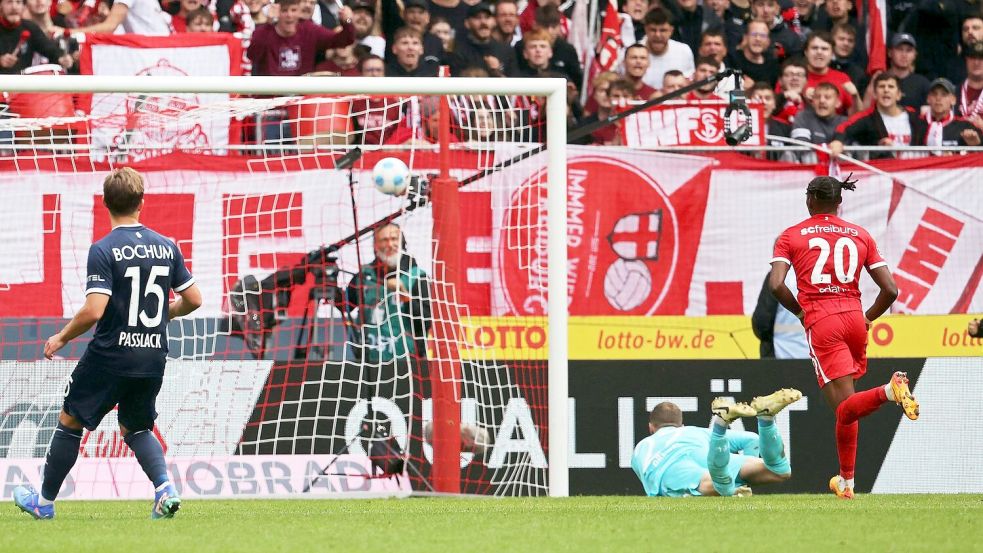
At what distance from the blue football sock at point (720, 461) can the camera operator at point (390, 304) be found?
2.27 meters

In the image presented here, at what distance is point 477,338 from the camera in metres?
11.4

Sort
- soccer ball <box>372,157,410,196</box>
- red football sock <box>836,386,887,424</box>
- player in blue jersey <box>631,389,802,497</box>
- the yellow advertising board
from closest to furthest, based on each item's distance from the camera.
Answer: red football sock <box>836,386,887,424</box>, player in blue jersey <box>631,389,802,497</box>, soccer ball <box>372,157,410,196</box>, the yellow advertising board

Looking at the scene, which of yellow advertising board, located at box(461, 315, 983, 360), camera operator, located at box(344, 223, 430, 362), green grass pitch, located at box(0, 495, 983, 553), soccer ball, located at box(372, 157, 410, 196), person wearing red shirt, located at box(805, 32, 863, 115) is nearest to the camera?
green grass pitch, located at box(0, 495, 983, 553)

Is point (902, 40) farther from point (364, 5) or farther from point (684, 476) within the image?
point (684, 476)

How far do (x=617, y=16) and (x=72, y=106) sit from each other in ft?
19.1

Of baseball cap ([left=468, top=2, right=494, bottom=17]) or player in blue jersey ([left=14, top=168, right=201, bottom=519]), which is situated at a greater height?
baseball cap ([left=468, top=2, right=494, bottom=17])

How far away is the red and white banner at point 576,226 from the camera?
1142 centimetres

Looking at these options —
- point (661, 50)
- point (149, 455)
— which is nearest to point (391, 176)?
point (149, 455)

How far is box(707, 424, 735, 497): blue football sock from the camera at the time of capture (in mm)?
9566

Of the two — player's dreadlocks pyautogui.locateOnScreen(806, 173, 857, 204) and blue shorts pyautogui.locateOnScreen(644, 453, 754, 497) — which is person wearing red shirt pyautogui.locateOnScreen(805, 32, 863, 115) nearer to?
blue shorts pyautogui.locateOnScreen(644, 453, 754, 497)

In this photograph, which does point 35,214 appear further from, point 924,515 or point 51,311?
point 924,515

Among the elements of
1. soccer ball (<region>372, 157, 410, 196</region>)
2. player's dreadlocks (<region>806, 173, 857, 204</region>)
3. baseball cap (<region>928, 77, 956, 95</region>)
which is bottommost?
player's dreadlocks (<region>806, 173, 857, 204</region>)

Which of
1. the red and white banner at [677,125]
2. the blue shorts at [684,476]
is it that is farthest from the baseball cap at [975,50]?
the blue shorts at [684,476]

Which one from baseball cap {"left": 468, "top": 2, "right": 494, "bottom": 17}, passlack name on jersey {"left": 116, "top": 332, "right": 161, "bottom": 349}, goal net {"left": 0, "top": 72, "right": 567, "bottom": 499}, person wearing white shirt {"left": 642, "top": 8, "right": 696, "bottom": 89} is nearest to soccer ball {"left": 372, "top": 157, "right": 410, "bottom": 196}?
goal net {"left": 0, "top": 72, "right": 567, "bottom": 499}
